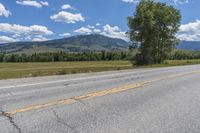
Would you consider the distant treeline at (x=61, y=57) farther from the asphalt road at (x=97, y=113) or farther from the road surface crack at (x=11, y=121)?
the road surface crack at (x=11, y=121)

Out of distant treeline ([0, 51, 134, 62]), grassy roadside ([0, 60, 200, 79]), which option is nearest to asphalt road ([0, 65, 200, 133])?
grassy roadside ([0, 60, 200, 79])

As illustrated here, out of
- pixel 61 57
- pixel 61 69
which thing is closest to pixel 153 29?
pixel 61 69

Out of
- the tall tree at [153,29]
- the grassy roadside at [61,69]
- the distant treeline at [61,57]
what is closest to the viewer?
the grassy roadside at [61,69]

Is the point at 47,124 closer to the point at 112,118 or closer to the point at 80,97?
the point at 112,118

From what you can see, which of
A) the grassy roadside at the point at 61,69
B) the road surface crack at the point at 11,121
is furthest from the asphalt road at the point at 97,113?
the grassy roadside at the point at 61,69

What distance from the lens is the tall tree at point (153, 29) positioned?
42.3 m

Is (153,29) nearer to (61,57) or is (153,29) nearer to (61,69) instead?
(61,69)

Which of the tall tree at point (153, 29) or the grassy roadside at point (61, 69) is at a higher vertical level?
the tall tree at point (153, 29)

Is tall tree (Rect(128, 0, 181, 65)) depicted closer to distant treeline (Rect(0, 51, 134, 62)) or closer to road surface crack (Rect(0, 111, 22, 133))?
road surface crack (Rect(0, 111, 22, 133))

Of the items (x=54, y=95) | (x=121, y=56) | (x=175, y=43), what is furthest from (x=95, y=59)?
(x=54, y=95)

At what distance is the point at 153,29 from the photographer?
42.8 meters

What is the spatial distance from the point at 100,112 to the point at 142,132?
1.60 metres

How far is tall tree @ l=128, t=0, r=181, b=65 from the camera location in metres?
42.3


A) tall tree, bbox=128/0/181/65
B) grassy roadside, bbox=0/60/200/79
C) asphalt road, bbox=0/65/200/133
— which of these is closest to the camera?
asphalt road, bbox=0/65/200/133
